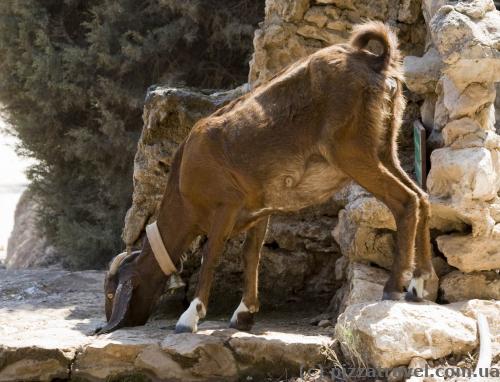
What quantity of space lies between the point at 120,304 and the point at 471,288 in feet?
8.77

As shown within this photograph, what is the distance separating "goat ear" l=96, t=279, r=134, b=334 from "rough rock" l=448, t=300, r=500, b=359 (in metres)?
2.46

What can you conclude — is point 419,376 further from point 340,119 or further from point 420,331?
point 340,119

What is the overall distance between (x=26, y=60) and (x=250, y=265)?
267 inches

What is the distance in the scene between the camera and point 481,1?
600cm

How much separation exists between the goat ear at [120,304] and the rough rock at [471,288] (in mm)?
2416

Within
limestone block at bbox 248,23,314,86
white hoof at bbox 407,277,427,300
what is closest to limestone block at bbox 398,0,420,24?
limestone block at bbox 248,23,314,86

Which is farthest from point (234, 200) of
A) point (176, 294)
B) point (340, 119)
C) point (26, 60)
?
point (26, 60)

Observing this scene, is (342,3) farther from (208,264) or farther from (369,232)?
(208,264)

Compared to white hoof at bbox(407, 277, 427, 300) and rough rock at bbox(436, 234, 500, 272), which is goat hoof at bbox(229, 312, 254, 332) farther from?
rough rock at bbox(436, 234, 500, 272)

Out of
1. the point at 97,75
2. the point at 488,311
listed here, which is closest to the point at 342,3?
the point at 488,311

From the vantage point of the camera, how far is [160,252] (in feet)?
20.9

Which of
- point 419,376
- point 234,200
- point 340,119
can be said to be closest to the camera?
point 419,376

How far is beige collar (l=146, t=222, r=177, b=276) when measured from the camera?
6367 mm

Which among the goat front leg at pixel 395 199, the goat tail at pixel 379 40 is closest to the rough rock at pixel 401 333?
the goat front leg at pixel 395 199
